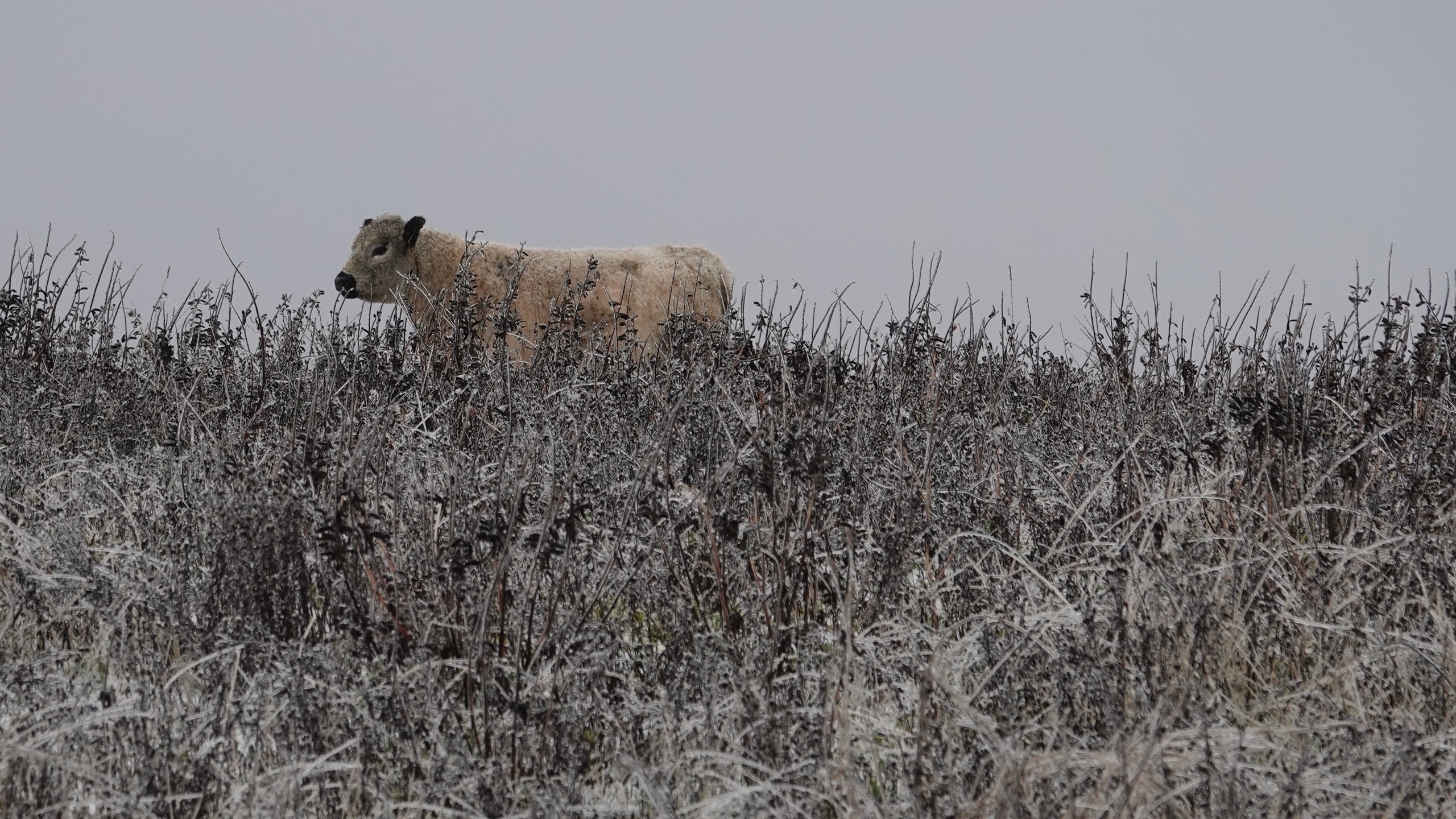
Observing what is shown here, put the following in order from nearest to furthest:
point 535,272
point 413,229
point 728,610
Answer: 1. point 728,610
2. point 535,272
3. point 413,229

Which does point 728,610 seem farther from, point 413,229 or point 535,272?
point 413,229

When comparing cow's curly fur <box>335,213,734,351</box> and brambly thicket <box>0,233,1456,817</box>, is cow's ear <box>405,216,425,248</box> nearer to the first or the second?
cow's curly fur <box>335,213,734,351</box>

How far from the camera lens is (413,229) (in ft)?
41.0

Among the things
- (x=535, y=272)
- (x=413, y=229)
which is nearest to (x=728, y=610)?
(x=535, y=272)

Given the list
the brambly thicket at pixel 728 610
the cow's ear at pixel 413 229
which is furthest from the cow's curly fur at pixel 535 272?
the brambly thicket at pixel 728 610

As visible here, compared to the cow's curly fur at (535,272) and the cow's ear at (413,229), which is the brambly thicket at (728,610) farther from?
the cow's ear at (413,229)

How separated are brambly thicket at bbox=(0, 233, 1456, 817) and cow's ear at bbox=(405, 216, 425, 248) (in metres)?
7.91

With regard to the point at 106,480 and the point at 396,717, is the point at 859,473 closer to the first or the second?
the point at 396,717

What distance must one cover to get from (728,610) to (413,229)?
33.7 ft

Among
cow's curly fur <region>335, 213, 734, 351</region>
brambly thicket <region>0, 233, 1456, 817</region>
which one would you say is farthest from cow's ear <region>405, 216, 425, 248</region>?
brambly thicket <region>0, 233, 1456, 817</region>

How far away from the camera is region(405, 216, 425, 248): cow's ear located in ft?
40.7

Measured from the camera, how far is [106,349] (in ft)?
18.8

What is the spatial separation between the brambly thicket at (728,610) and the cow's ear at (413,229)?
25.9 feet

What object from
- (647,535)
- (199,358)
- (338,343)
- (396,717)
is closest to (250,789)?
(396,717)
